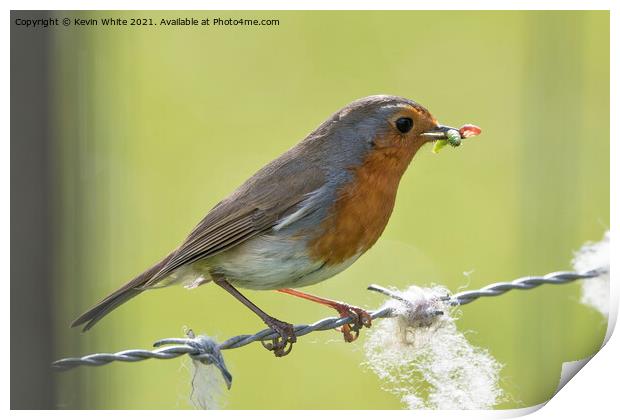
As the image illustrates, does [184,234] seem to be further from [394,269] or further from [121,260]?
[394,269]

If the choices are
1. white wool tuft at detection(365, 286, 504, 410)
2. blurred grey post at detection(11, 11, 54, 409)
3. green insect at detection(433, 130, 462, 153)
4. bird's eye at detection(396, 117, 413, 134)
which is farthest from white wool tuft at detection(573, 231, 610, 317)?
blurred grey post at detection(11, 11, 54, 409)

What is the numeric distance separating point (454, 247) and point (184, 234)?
818mm

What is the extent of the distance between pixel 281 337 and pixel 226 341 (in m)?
0.36

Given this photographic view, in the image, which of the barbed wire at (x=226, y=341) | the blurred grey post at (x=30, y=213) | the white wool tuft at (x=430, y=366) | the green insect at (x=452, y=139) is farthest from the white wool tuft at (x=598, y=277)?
the blurred grey post at (x=30, y=213)

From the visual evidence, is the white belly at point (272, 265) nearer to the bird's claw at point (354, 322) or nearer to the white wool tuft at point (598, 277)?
the bird's claw at point (354, 322)

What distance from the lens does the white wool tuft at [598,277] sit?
93.2 inches

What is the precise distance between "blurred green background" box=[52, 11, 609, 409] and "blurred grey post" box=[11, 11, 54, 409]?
0.04 m

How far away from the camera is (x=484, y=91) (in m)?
2.60

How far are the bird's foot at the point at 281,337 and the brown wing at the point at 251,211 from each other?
0.76ft

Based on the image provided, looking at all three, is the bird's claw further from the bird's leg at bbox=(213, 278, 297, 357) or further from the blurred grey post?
the blurred grey post

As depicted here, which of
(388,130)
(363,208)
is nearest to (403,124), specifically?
(388,130)

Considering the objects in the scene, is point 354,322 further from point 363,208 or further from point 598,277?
point 598,277

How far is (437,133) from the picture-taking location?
8.09ft
